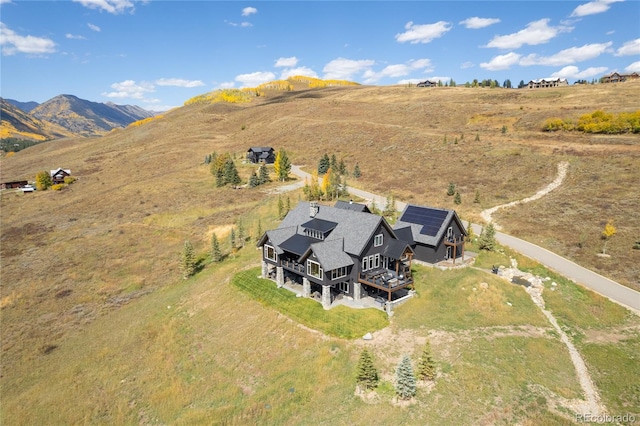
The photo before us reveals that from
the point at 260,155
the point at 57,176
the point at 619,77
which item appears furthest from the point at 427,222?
the point at 619,77

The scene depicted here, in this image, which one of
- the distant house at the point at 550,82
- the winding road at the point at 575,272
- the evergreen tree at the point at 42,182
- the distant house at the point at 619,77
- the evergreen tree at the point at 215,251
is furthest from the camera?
the distant house at the point at 550,82

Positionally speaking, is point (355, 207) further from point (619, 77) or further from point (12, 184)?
point (619, 77)

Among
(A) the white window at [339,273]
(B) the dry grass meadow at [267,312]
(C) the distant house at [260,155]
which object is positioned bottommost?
(B) the dry grass meadow at [267,312]

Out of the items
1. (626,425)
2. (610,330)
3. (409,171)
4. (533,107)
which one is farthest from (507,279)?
(533,107)

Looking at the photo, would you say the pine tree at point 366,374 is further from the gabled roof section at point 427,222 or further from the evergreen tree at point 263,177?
the evergreen tree at point 263,177

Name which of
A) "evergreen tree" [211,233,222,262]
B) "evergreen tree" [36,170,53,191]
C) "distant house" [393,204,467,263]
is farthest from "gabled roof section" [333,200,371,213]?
"evergreen tree" [36,170,53,191]

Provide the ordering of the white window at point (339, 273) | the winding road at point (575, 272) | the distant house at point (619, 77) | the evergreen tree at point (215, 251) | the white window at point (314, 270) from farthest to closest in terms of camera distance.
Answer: the distant house at point (619, 77) < the evergreen tree at point (215, 251) < the white window at point (314, 270) < the white window at point (339, 273) < the winding road at point (575, 272)

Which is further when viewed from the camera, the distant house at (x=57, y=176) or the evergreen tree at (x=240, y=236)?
the distant house at (x=57, y=176)

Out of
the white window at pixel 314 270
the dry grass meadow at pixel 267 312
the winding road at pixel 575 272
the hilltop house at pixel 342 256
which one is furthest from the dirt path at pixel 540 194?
the white window at pixel 314 270
